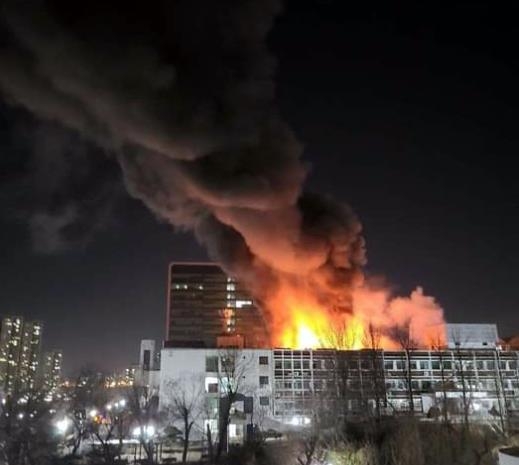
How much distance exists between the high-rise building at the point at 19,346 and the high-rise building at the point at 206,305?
39.1 m

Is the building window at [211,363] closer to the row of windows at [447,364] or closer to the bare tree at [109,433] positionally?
the bare tree at [109,433]

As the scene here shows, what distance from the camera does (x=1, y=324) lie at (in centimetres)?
15775

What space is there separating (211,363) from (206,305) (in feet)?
272

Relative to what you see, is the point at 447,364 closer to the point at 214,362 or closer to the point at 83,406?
the point at 214,362

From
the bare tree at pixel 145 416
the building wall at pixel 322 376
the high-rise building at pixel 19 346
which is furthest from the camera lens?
the high-rise building at pixel 19 346

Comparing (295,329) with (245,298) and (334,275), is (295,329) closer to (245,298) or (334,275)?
(334,275)

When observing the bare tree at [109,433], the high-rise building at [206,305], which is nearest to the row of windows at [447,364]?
the bare tree at [109,433]

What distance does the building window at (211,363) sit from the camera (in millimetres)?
68875

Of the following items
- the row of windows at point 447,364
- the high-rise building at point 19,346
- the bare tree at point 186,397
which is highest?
the high-rise building at point 19,346

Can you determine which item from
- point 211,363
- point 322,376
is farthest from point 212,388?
point 322,376

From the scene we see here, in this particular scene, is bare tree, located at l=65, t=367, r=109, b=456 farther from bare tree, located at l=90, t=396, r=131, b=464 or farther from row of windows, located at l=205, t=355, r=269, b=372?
row of windows, located at l=205, t=355, r=269, b=372

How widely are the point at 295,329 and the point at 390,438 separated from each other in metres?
41.1

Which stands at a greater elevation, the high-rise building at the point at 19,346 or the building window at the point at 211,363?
the high-rise building at the point at 19,346

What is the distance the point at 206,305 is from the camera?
152 m
